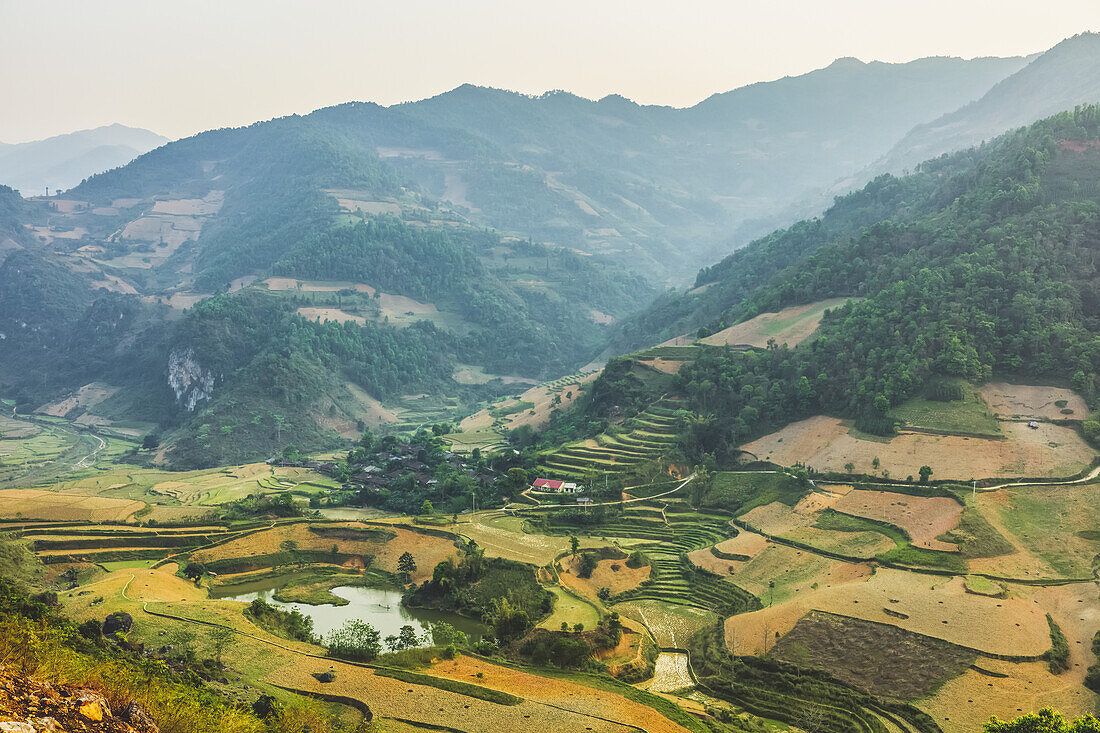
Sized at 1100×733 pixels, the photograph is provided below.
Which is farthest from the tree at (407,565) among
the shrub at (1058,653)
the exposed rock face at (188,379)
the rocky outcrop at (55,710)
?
the exposed rock face at (188,379)

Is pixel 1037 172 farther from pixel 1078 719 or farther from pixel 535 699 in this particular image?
pixel 535 699

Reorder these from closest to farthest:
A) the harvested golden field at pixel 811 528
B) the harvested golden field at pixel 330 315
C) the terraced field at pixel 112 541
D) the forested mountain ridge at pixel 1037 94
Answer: the harvested golden field at pixel 811 528 → the terraced field at pixel 112 541 → the harvested golden field at pixel 330 315 → the forested mountain ridge at pixel 1037 94

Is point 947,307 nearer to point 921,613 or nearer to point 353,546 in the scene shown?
point 921,613

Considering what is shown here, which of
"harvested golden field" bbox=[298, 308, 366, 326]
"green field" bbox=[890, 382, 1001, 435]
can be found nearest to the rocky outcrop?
"green field" bbox=[890, 382, 1001, 435]

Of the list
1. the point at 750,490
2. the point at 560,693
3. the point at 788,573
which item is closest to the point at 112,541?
the point at 560,693

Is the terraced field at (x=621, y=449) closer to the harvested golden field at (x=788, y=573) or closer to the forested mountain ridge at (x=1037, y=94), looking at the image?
the harvested golden field at (x=788, y=573)

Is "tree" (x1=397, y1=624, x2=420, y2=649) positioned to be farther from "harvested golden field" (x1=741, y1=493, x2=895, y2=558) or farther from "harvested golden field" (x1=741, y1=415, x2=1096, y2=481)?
"harvested golden field" (x1=741, y1=415, x2=1096, y2=481)

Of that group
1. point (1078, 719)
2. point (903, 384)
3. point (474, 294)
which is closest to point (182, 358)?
point (474, 294)
